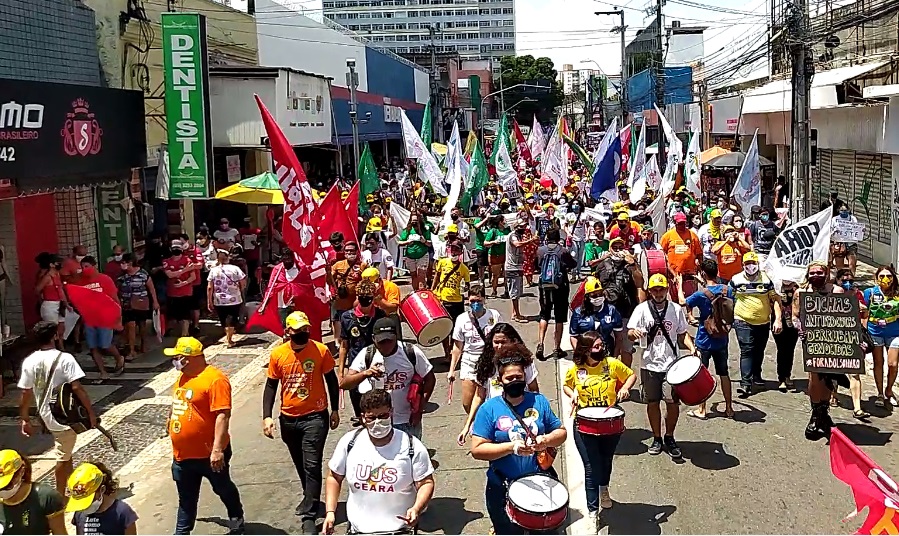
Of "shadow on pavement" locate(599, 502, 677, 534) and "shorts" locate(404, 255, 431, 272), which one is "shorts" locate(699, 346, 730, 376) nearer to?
"shadow on pavement" locate(599, 502, 677, 534)

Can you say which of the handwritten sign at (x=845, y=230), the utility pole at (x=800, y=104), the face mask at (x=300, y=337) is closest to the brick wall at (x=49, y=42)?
the face mask at (x=300, y=337)

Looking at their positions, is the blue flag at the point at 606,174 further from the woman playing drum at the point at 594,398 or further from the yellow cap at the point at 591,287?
the woman playing drum at the point at 594,398

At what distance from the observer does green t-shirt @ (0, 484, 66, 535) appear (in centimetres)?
530

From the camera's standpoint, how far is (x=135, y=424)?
9898 millimetres

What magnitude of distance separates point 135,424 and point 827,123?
17.9m

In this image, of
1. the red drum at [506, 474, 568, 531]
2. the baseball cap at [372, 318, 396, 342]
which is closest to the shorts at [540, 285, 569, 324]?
the baseball cap at [372, 318, 396, 342]

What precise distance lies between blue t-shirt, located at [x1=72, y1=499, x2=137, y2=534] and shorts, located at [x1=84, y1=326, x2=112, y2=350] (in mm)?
6626

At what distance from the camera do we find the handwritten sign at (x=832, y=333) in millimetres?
8445

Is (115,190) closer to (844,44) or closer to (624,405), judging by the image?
(624,405)

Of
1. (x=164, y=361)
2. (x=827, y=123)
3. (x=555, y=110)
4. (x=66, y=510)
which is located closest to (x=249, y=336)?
(x=164, y=361)

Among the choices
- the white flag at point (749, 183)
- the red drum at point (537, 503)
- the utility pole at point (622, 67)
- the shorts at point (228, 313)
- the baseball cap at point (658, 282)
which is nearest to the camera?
the red drum at point (537, 503)

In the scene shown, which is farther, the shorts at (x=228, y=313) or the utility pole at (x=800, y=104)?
the utility pole at (x=800, y=104)

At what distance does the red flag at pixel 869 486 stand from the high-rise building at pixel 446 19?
18443 cm

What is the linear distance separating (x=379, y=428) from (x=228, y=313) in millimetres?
8715
